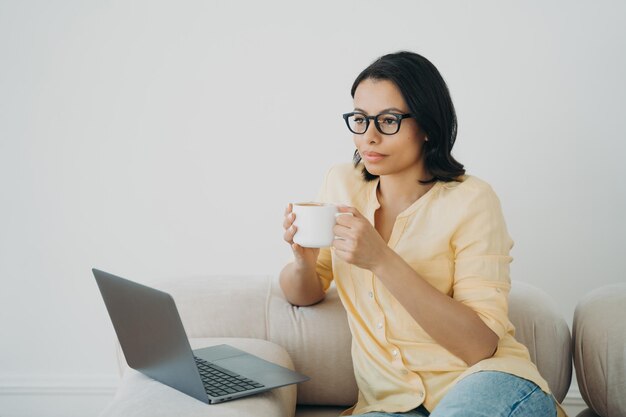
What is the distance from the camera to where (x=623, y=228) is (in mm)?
2479

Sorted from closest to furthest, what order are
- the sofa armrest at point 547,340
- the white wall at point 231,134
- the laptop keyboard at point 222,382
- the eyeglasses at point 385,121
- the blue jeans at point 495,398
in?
the blue jeans at point 495,398 → the laptop keyboard at point 222,382 → the eyeglasses at point 385,121 → the sofa armrest at point 547,340 → the white wall at point 231,134

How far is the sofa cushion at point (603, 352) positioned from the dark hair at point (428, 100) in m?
0.48

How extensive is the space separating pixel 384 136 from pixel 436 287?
1.25ft

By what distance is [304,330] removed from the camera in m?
1.89

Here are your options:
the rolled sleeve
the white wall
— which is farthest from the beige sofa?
the white wall

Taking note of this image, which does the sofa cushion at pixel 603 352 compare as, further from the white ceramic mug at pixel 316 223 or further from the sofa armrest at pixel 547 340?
the white ceramic mug at pixel 316 223

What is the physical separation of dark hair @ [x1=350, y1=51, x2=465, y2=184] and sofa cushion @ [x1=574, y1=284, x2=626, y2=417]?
0.48 m

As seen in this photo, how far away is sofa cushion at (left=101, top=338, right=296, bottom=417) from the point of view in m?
1.43

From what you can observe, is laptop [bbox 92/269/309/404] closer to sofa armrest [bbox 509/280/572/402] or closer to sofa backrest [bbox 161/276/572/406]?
sofa backrest [bbox 161/276/572/406]

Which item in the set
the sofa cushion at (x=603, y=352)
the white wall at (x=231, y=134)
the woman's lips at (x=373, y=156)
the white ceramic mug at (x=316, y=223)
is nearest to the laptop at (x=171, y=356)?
the white ceramic mug at (x=316, y=223)

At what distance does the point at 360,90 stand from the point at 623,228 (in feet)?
4.27

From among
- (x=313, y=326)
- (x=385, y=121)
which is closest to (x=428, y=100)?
(x=385, y=121)

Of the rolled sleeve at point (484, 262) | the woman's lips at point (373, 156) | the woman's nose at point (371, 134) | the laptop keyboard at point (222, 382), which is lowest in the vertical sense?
Answer: the laptop keyboard at point (222, 382)

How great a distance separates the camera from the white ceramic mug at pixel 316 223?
4.75ft
